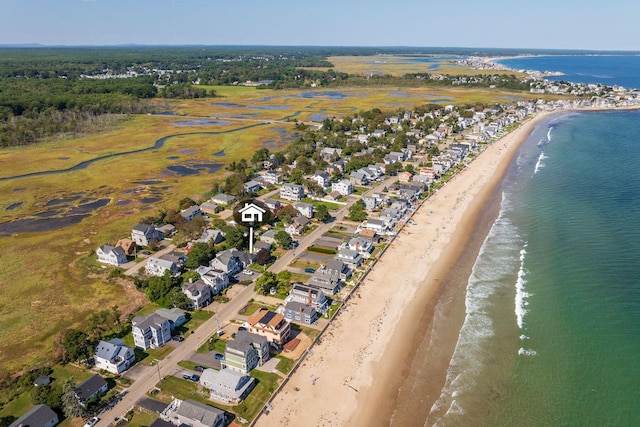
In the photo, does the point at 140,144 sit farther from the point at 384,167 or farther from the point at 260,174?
the point at 384,167

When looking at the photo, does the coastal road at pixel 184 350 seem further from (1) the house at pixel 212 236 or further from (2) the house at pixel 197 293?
(1) the house at pixel 212 236

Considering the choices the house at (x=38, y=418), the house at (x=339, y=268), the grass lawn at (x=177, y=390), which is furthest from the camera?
the house at (x=339, y=268)

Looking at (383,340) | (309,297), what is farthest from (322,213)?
(383,340)

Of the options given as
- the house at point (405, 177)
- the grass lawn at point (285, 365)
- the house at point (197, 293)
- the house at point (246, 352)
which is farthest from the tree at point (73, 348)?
the house at point (405, 177)

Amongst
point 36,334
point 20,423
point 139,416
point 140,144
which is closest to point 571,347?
point 139,416

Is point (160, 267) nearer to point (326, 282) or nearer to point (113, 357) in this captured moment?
point (113, 357)

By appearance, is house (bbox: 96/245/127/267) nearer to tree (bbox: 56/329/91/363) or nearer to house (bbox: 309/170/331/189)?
tree (bbox: 56/329/91/363)
